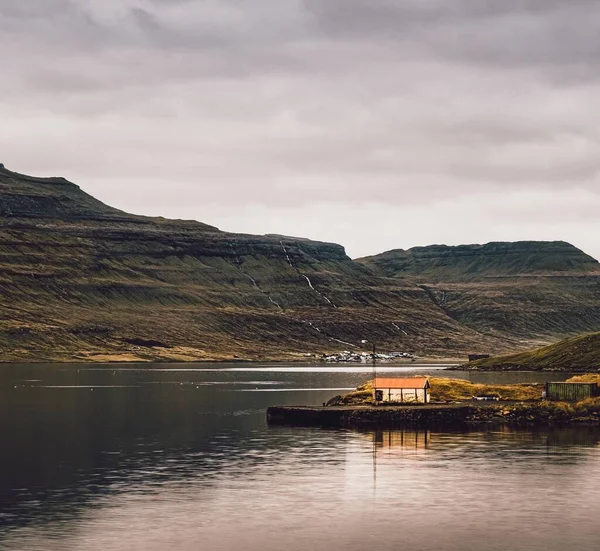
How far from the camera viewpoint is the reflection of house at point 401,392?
163m

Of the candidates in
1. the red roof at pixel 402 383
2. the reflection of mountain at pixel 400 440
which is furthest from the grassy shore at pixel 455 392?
the reflection of mountain at pixel 400 440

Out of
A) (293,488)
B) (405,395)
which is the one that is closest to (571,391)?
(405,395)

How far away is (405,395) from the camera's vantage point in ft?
538

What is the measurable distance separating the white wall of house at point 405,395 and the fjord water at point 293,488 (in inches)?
899

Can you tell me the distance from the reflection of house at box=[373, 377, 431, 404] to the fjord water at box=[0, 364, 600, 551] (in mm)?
22355

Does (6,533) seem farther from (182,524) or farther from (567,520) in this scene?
(567,520)

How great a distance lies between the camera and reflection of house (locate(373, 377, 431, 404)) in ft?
536

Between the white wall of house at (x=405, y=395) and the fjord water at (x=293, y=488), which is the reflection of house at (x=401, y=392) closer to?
the white wall of house at (x=405, y=395)

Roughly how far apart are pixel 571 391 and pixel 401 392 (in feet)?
83.8

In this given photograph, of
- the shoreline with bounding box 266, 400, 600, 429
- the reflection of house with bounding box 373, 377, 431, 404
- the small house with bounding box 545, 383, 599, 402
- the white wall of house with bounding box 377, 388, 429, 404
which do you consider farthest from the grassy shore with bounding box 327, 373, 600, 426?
the white wall of house with bounding box 377, 388, 429, 404

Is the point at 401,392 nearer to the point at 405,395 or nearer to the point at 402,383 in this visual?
the point at 405,395

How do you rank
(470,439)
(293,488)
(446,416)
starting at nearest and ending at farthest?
(293,488) < (470,439) < (446,416)

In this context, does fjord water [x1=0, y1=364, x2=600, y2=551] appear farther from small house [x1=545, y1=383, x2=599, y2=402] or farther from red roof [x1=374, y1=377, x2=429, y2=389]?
small house [x1=545, y1=383, x2=599, y2=402]

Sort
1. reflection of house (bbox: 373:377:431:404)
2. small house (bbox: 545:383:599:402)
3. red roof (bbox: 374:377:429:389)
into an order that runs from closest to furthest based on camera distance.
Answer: small house (bbox: 545:383:599:402) < reflection of house (bbox: 373:377:431:404) < red roof (bbox: 374:377:429:389)
